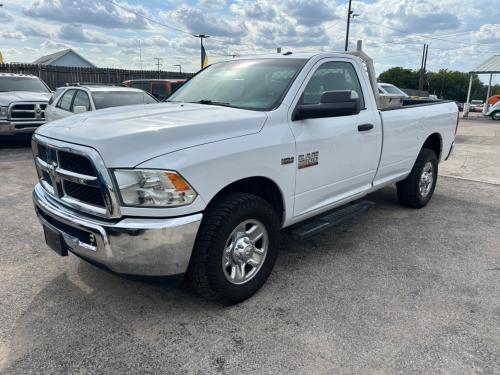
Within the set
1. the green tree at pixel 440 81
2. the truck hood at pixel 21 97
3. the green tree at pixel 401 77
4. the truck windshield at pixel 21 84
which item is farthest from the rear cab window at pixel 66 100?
the green tree at pixel 440 81

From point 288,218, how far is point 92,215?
1.59 m

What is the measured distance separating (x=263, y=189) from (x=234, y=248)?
57cm

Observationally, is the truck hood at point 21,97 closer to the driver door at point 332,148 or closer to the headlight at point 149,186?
the driver door at point 332,148

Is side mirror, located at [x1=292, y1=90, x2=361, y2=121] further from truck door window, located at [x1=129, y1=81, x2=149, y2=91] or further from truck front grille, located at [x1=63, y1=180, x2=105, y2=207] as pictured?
truck door window, located at [x1=129, y1=81, x2=149, y2=91]

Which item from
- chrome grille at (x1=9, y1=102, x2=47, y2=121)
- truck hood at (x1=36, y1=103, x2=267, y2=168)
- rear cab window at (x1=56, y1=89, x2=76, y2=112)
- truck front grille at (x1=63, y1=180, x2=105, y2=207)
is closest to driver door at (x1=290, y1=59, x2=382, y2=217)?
truck hood at (x1=36, y1=103, x2=267, y2=168)

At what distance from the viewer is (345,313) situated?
302 cm

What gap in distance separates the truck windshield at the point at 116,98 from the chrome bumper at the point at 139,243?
6.09 meters

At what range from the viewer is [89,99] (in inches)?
325

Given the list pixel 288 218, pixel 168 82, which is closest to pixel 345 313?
pixel 288 218

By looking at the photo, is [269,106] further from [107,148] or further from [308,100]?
[107,148]

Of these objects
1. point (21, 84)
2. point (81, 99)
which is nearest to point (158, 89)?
point (21, 84)

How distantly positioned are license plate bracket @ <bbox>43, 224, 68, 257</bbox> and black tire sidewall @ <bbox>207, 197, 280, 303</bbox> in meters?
1.03

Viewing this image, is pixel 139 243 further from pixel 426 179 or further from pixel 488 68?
pixel 488 68

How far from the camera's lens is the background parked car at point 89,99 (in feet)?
27.1
